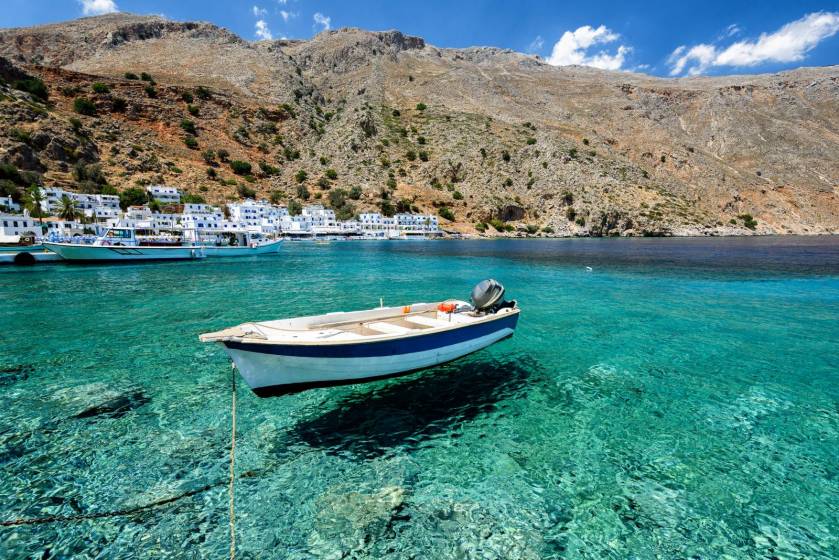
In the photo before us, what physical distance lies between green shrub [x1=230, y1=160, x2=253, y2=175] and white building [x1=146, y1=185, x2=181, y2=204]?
66.6 feet

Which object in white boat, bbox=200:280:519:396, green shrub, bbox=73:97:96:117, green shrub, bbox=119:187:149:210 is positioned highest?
green shrub, bbox=73:97:96:117

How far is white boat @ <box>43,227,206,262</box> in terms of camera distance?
1521 inches

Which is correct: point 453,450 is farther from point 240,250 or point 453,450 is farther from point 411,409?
point 240,250

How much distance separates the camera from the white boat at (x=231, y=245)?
50.9 meters

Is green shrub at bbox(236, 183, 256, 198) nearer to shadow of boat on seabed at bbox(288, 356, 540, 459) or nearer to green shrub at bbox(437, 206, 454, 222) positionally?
green shrub at bbox(437, 206, 454, 222)

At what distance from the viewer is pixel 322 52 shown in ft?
587

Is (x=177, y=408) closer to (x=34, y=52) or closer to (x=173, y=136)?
(x=173, y=136)

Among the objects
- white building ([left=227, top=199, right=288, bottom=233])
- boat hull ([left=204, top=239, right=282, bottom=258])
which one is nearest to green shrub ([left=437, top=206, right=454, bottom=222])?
white building ([left=227, top=199, right=288, bottom=233])

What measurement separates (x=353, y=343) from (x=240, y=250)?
50923 mm

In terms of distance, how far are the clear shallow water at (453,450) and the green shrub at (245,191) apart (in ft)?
311

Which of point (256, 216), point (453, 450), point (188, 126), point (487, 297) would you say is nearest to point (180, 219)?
point (256, 216)

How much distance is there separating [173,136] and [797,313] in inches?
4972

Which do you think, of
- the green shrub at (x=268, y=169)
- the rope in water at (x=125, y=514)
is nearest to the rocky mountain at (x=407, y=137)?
the green shrub at (x=268, y=169)

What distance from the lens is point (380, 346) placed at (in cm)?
771
